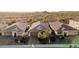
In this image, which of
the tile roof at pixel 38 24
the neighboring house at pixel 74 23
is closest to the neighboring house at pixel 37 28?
the tile roof at pixel 38 24

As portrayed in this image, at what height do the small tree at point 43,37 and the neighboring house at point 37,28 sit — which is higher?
the neighboring house at point 37,28

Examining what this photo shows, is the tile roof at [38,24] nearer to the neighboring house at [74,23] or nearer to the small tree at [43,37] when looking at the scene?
the small tree at [43,37]

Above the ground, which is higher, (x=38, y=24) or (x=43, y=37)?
(x=38, y=24)

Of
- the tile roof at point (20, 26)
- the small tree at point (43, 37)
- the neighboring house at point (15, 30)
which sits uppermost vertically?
the tile roof at point (20, 26)

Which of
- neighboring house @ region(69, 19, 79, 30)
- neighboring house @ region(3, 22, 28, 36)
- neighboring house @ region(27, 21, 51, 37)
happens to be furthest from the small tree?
neighboring house @ region(69, 19, 79, 30)

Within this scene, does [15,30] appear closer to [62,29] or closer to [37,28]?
[37,28]

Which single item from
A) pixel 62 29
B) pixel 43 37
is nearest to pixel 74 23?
pixel 62 29
